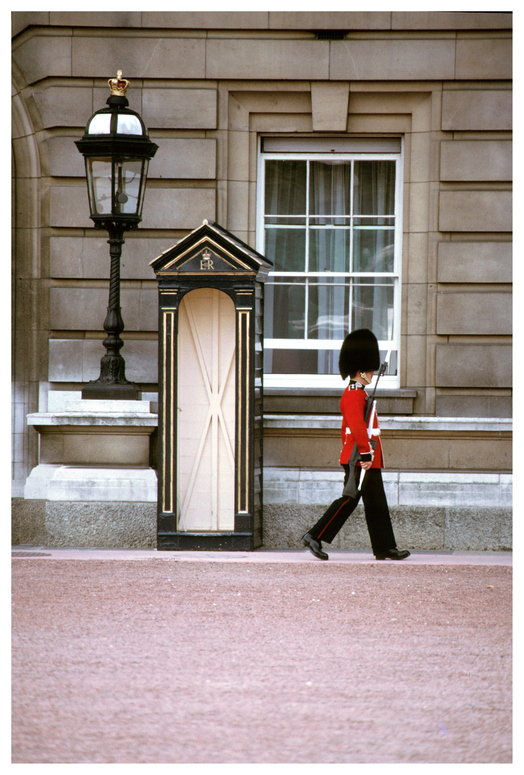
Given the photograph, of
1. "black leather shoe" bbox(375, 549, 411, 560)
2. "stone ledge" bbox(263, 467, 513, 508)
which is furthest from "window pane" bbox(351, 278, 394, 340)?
"black leather shoe" bbox(375, 549, 411, 560)

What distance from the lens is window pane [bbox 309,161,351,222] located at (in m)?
9.23

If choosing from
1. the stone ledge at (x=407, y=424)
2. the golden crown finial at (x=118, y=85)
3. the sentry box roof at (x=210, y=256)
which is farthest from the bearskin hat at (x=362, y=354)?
the golden crown finial at (x=118, y=85)

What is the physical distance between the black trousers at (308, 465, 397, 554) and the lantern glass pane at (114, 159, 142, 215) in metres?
2.73

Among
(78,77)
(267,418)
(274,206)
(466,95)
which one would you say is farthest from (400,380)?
(78,77)

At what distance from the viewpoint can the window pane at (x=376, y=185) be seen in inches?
363

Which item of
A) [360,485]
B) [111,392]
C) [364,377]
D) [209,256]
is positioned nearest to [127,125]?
[209,256]

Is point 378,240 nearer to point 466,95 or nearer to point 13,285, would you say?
point 466,95

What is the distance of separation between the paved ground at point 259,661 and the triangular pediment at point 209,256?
217 centimetres

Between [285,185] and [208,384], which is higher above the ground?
[285,185]

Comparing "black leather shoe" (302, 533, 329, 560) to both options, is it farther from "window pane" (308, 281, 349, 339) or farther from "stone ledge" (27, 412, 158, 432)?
"window pane" (308, 281, 349, 339)

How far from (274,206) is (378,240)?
1.01 metres

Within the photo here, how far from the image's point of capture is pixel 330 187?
9.26 m

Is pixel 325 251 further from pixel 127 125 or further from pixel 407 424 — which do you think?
pixel 127 125

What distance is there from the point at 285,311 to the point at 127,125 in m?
2.31
